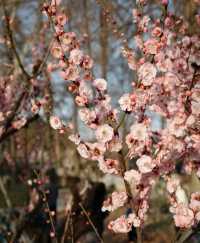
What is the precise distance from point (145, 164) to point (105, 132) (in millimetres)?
302

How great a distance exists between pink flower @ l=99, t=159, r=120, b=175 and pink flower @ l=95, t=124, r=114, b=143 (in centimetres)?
17

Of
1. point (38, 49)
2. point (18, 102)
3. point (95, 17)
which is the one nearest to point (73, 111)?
point (95, 17)

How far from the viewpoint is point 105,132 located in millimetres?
2543

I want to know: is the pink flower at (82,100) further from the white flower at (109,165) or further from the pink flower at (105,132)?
the white flower at (109,165)

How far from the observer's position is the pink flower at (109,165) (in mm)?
2672

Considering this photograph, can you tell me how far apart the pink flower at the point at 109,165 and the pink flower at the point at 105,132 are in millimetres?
170

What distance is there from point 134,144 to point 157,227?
767cm

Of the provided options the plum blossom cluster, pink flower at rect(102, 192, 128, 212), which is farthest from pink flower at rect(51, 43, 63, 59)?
pink flower at rect(102, 192, 128, 212)

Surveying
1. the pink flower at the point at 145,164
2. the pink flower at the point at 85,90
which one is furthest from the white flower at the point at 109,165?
the pink flower at the point at 85,90

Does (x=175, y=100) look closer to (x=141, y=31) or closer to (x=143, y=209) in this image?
(x=141, y=31)

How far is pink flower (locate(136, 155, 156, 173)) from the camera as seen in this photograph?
8.64 ft

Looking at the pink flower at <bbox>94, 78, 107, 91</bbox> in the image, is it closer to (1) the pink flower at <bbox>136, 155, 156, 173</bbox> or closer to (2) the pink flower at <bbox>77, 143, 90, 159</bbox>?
(2) the pink flower at <bbox>77, 143, 90, 159</bbox>

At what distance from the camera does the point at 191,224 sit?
266 cm

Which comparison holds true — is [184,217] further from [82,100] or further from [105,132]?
[82,100]
